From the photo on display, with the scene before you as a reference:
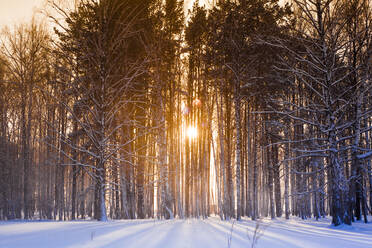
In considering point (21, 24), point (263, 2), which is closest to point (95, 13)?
point (263, 2)

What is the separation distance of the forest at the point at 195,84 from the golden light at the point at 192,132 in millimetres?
68

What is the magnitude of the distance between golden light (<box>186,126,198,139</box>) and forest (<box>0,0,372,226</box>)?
0.22ft

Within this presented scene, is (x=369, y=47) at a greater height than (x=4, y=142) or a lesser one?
greater

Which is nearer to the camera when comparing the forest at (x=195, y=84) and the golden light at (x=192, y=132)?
the forest at (x=195, y=84)

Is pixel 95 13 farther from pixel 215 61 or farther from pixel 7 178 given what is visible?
pixel 7 178

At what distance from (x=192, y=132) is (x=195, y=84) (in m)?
2.91

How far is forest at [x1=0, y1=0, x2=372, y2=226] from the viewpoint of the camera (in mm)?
7980

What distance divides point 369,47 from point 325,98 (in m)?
3.32

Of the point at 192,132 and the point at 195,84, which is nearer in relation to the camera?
the point at 195,84

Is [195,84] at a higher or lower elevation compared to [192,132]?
higher

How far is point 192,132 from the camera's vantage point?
17031 millimetres

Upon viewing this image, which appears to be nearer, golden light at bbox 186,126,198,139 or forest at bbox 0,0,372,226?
forest at bbox 0,0,372,226

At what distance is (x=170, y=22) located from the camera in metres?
13.2

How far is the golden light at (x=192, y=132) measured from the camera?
1684 cm
